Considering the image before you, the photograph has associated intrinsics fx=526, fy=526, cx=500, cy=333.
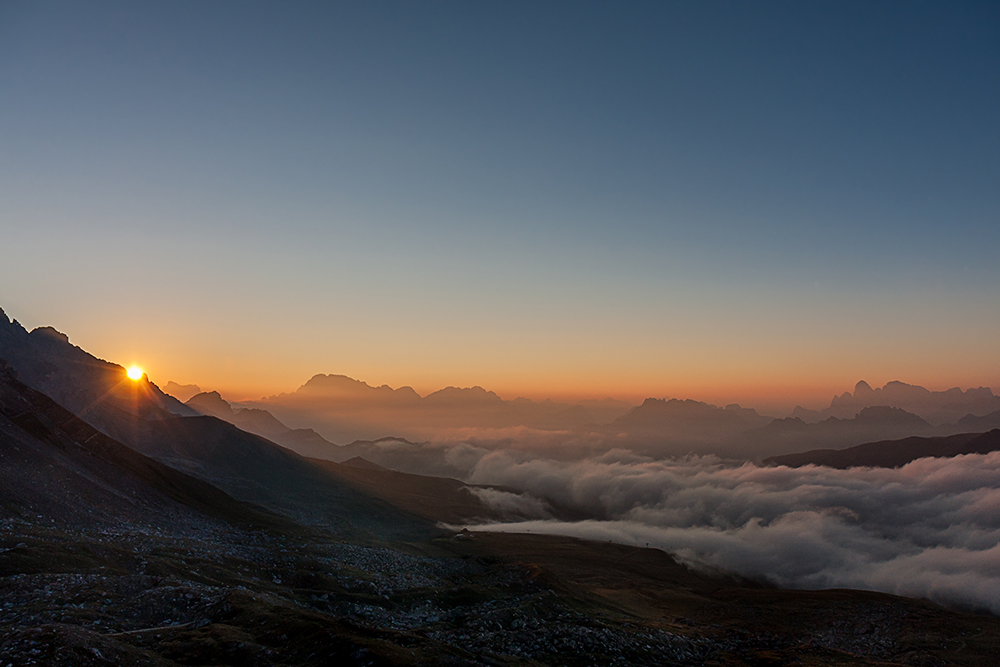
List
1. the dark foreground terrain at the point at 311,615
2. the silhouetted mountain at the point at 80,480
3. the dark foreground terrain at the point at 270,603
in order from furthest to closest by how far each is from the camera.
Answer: the silhouetted mountain at the point at 80,480 < the dark foreground terrain at the point at 270,603 < the dark foreground terrain at the point at 311,615

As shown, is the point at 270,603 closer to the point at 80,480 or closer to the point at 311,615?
the point at 311,615

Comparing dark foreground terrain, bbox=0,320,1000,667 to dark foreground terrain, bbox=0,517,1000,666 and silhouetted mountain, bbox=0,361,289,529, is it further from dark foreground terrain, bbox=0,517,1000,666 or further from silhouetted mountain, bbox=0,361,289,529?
silhouetted mountain, bbox=0,361,289,529

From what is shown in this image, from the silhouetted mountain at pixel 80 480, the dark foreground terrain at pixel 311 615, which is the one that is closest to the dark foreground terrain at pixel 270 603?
the dark foreground terrain at pixel 311 615

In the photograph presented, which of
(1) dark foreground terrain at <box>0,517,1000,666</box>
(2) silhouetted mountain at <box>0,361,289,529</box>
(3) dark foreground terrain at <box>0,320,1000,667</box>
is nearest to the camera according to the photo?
(1) dark foreground terrain at <box>0,517,1000,666</box>

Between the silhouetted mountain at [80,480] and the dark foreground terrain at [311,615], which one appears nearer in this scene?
the dark foreground terrain at [311,615]

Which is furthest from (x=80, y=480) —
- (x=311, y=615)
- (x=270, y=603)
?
(x=311, y=615)

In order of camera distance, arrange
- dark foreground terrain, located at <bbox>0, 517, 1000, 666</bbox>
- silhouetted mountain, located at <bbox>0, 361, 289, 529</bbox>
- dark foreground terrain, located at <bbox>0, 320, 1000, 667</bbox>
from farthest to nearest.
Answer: silhouetted mountain, located at <bbox>0, 361, 289, 529</bbox> → dark foreground terrain, located at <bbox>0, 320, 1000, 667</bbox> → dark foreground terrain, located at <bbox>0, 517, 1000, 666</bbox>

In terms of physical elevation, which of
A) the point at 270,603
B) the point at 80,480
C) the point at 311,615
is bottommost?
the point at 80,480

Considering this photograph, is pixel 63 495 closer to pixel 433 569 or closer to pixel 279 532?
pixel 279 532

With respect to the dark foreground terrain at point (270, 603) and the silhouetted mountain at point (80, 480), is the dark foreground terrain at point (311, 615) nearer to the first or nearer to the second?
the dark foreground terrain at point (270, 603)

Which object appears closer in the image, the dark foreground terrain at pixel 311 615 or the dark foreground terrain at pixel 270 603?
the dark foreground terrain at pixel 311 615

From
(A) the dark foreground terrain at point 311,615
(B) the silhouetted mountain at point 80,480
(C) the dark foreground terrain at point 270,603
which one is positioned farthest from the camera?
(B) the silhouetted mountain at point 80,480

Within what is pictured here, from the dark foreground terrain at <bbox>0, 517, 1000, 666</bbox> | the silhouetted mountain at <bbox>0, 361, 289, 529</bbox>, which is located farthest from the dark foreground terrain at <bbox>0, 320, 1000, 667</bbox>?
the silhouetted mountain at <bbox>0, 361, 289, 529</bbox>

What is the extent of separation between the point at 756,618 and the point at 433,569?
112205mm
